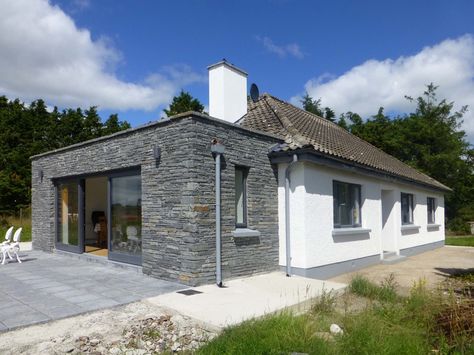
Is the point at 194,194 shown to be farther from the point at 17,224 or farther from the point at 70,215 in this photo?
the point at 17,224

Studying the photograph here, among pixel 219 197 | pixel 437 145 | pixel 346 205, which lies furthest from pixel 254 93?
pixel 437 145

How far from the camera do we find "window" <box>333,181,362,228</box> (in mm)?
11070

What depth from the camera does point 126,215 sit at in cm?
1006

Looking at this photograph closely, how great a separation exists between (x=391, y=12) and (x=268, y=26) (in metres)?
3.85

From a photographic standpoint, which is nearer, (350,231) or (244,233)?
(244,233)

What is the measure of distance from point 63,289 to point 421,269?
1073 centimetres

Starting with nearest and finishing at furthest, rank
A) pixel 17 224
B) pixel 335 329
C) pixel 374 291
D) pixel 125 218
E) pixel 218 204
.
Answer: pixel 335 329 → pixel 374 291 → pixel 218 204 → pixel 125 218 → pixel 17 224

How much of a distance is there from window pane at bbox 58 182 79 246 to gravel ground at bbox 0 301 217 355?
6957 mm

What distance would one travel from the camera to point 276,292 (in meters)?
7.62

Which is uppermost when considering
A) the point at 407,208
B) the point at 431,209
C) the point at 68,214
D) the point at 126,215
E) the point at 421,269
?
the point at 126,215

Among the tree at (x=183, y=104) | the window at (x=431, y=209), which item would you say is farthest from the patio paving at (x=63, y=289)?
the tree at (x=183, y=104)

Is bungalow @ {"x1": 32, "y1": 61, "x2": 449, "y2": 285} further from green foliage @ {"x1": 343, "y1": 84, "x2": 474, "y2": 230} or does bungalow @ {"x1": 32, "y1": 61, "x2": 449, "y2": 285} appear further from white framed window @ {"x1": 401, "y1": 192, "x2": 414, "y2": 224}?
green foliage @ {"x1": 343, "y1": 84, "x2": 474, "y2": 230}

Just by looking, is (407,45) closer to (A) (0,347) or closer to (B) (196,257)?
(B) (196,257)

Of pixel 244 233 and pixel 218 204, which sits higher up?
pixel 218 204
